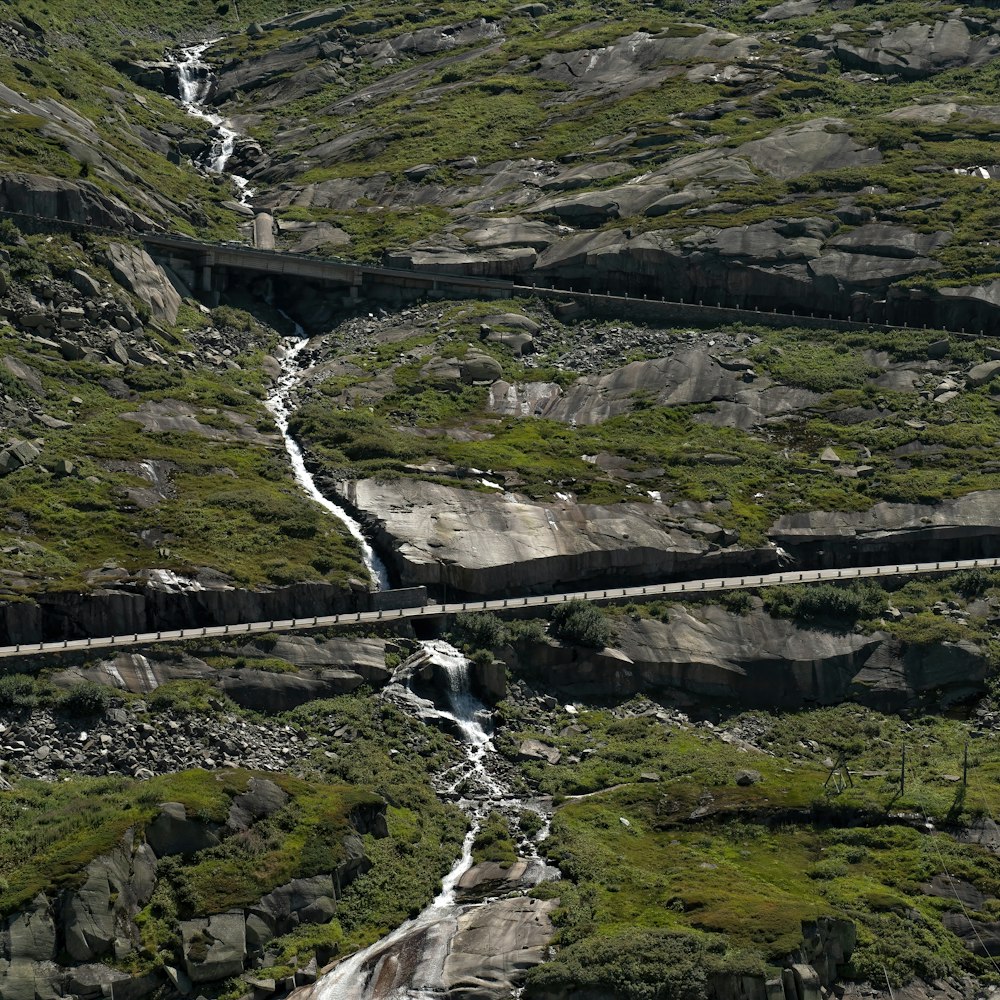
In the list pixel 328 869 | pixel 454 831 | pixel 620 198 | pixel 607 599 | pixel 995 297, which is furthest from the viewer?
pixel 620 198

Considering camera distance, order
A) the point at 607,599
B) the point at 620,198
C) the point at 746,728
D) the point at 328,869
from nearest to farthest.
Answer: the point at 328,869 < the point at 746,728 < the point at 607,599 < the point at 620,198

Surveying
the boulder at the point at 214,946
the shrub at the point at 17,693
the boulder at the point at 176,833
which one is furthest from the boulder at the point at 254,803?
the shrub at the point at 17,693

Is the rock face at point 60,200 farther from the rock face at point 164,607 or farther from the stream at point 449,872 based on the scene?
the rock face at point 164,607

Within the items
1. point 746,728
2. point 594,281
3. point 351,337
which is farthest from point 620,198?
point 746,728

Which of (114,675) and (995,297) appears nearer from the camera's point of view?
(114,675)

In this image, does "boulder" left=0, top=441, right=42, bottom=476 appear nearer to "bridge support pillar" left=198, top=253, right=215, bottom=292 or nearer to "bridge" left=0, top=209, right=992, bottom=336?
"bridge" left=0, top=209, right=992, bottom=336

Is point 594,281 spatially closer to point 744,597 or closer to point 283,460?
point 283,460

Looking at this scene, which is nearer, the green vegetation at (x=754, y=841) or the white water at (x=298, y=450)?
the green vegetation at (x=754, y=841)

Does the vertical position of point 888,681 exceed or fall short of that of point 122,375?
it falls short
